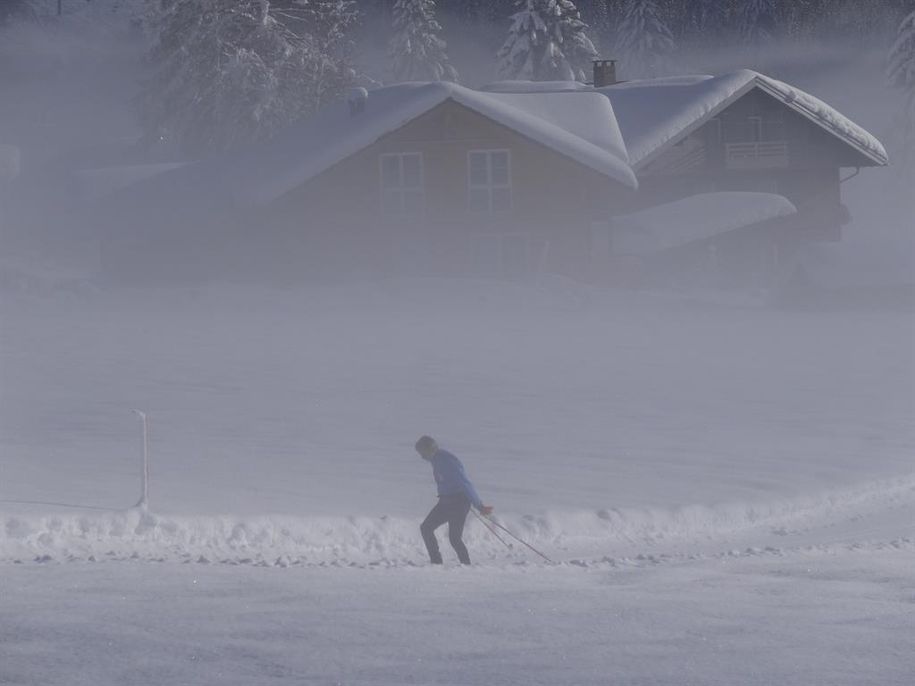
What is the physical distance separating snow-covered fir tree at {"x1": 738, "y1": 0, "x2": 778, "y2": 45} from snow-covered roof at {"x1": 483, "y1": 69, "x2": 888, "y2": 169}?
166ft

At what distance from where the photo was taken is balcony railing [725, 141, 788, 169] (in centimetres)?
4384

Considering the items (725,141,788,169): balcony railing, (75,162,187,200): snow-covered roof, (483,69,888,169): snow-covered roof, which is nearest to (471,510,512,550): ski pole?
(483,69,888,169): snow-covered roof

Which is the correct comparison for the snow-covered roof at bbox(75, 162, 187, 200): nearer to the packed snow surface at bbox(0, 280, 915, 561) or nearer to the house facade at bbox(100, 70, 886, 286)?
the house facade at bbox(100, 70, 886, 286)

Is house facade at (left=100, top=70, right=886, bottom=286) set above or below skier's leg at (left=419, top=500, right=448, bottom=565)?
above

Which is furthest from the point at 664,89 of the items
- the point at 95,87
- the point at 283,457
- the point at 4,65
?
the point at 4,65

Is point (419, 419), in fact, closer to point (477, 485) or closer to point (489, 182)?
point (477, 485)

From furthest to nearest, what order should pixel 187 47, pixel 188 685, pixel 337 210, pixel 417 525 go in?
pixel 187 47 < pixel 337 210 < pixel 417 525 < pixel 188 685

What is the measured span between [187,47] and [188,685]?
46175 millimetres

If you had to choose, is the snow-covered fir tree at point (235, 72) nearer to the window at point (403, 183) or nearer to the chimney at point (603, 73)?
the chimney at point (603, 73)

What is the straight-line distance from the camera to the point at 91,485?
1347cm

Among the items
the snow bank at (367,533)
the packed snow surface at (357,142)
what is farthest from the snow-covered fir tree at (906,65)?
the snow bank at (367,533)

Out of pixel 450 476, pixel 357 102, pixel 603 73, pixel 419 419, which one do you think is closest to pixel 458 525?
pixel 450 476

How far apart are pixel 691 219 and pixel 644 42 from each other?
4444cm

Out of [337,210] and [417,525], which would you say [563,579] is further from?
[337,210]
